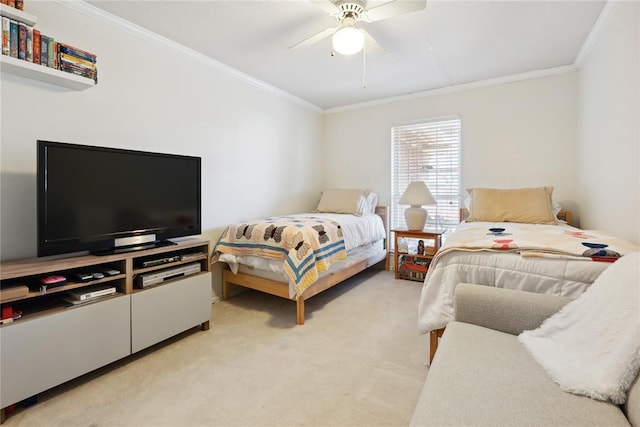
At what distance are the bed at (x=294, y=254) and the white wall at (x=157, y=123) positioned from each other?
0.41 metres

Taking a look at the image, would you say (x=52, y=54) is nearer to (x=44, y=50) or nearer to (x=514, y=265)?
(x=44, y=50)

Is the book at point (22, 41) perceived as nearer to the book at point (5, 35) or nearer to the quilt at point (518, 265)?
the book at point (5, 35)

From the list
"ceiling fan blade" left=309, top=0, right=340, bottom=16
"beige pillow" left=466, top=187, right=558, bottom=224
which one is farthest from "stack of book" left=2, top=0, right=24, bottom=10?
"beige pillow" left=466, top=187, right=558, bottom=224

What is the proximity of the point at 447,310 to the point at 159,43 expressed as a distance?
297 cm

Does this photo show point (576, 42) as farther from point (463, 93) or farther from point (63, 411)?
point (63, 411)

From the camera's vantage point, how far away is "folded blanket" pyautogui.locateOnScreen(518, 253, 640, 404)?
3.01ft

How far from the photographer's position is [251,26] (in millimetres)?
2344

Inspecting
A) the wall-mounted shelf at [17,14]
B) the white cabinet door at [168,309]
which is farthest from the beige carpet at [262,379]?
the wall-mounted shelf at [17,14]

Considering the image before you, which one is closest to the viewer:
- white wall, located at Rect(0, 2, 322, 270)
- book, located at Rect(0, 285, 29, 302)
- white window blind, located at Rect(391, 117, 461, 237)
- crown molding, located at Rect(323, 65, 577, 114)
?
book, located at Rect(0, 285, 29, 302)

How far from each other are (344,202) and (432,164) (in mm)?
1242

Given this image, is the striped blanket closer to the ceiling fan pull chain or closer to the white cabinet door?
the white cabinet door

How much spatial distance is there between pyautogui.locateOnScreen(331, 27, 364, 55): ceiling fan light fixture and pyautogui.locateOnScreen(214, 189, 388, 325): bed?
140 cm

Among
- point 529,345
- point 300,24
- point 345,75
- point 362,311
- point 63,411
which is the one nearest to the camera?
point 529,345

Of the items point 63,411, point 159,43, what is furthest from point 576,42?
point 63,411
